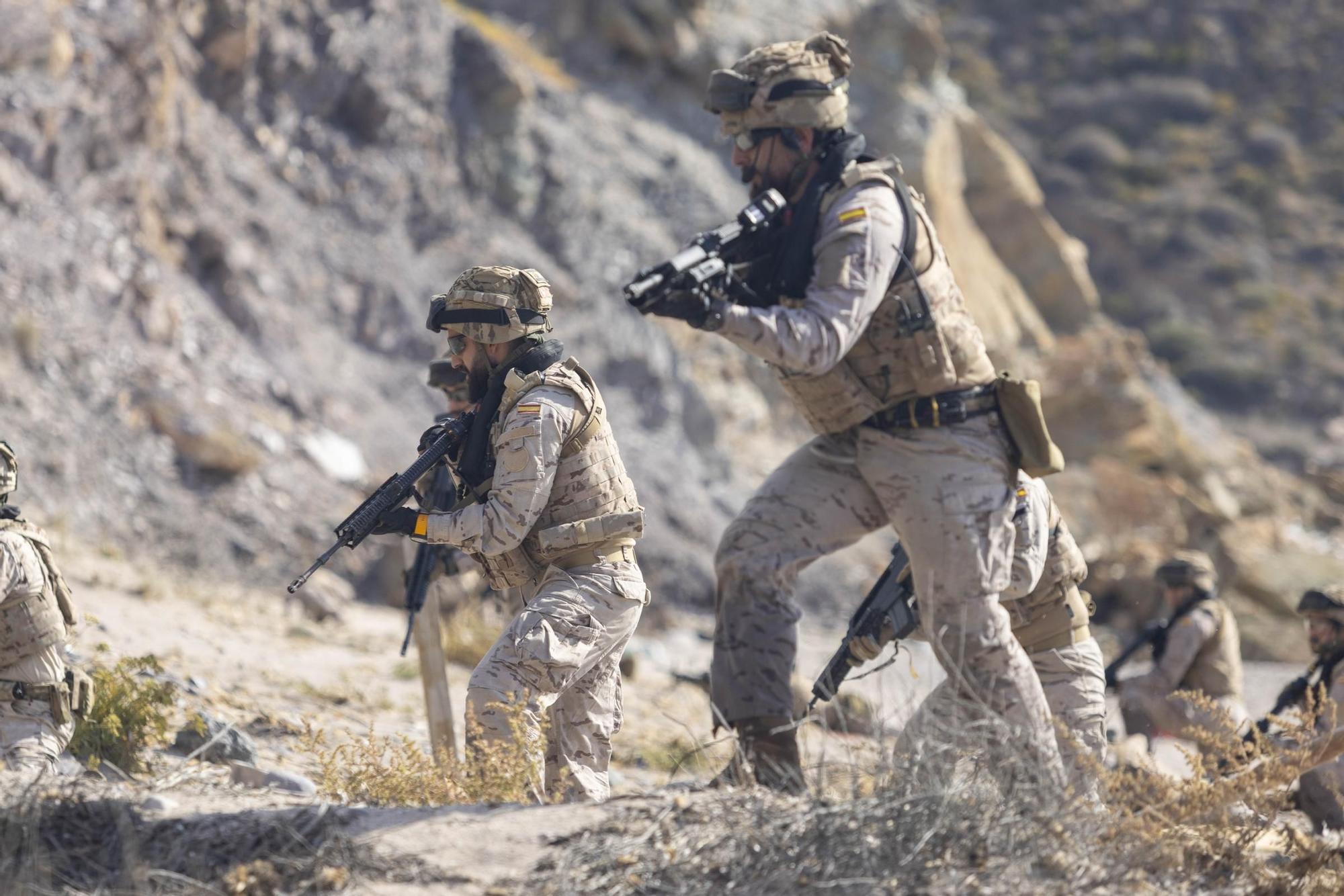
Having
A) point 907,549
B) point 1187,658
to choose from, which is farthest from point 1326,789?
point 907,549

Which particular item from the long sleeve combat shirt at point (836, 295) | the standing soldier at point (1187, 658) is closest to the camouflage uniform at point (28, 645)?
the long sleeve combat shirt at point (836, 295)

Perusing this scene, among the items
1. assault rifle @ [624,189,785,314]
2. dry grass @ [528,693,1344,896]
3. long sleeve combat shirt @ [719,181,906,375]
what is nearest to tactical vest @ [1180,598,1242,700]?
dry grass @ [528,693,1344,896]

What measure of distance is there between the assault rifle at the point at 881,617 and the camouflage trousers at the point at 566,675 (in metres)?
0.67

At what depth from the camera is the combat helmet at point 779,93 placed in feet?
15.0

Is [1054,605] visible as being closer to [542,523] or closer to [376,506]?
[542,523]

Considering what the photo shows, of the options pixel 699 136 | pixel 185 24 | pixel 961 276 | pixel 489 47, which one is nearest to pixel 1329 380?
pixel 961 276

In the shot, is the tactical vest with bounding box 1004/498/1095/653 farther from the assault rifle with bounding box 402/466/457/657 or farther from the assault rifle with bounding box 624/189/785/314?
the assault rifle with bounding box 402/466/457/657

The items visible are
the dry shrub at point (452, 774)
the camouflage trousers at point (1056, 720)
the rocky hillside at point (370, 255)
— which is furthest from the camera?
the rocky hillside at point (370, 255)

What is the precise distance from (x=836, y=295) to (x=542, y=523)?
40.7 inches

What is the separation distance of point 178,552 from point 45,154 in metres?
3.08

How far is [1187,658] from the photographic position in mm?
7598

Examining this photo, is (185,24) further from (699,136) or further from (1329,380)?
(1329,380)

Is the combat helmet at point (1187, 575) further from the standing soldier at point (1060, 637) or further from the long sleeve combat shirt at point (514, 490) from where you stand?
the long sleeve combat shirt at point (514, 490)

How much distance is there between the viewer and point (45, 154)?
433 inches
